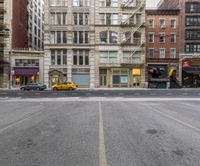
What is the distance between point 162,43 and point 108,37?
1253 cm

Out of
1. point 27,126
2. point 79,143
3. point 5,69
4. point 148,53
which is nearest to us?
point 79,143

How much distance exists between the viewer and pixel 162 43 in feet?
148

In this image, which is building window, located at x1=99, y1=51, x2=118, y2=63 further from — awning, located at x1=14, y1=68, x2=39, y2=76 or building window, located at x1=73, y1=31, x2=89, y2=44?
awning, located at x1=14, y1=68, x2=39, y2=76

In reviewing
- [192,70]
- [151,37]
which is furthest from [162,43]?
[192,70]

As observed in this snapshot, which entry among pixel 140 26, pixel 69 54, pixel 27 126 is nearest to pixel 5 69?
pixel 69 54

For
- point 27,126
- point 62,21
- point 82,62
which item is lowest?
point 27,126

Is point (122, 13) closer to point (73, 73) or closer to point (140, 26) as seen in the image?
point (140, 26)

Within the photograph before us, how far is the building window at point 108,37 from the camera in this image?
4400 cm

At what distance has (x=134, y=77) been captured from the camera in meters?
44.1

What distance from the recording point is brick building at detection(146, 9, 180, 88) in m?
44.8

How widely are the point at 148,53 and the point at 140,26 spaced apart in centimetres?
633

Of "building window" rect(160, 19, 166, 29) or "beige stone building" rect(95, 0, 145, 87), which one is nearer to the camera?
"beige stone building" rect(95, 0, 145, 87)

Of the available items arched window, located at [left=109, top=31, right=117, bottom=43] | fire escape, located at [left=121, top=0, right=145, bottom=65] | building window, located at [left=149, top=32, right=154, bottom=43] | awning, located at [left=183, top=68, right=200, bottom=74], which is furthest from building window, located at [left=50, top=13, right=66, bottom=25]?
awning, located at [left=183, top=68, right=200, bottom=74]

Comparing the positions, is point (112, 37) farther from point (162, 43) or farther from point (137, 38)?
point (162, 43)
